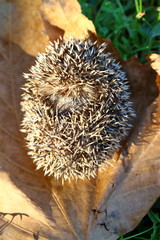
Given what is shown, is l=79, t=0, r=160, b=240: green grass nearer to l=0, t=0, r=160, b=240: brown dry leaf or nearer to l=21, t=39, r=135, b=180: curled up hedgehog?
l=0, t=0, r=160, b=240: brown dry leaf

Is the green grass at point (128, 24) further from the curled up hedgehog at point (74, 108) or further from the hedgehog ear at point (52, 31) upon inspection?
the curled up hedgehog at point (74, 108)

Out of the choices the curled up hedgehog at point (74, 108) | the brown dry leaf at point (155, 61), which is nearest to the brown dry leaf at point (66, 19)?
the curled up hedgehog at point (74, 108)

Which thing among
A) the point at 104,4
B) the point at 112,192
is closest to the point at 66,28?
the point at 104,4

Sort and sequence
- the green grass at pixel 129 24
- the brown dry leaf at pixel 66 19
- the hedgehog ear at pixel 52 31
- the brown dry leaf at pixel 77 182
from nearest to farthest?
the brown dry leaf at pixel 77 182, the brown dry leaf at pixel 66 19, the hedgehog ear at pixel 52 31, the green grass at pixel 129 24

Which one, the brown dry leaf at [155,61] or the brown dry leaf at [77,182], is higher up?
the brown dry leaf at [155,61]

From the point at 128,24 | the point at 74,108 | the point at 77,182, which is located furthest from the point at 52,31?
the point at 77,182

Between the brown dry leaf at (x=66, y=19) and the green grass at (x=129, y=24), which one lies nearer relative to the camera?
the brown dry leaf at (x=66, y=19)

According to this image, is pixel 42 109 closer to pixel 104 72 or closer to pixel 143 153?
pixel 104 72

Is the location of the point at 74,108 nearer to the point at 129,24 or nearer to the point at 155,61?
the point at 155,61
